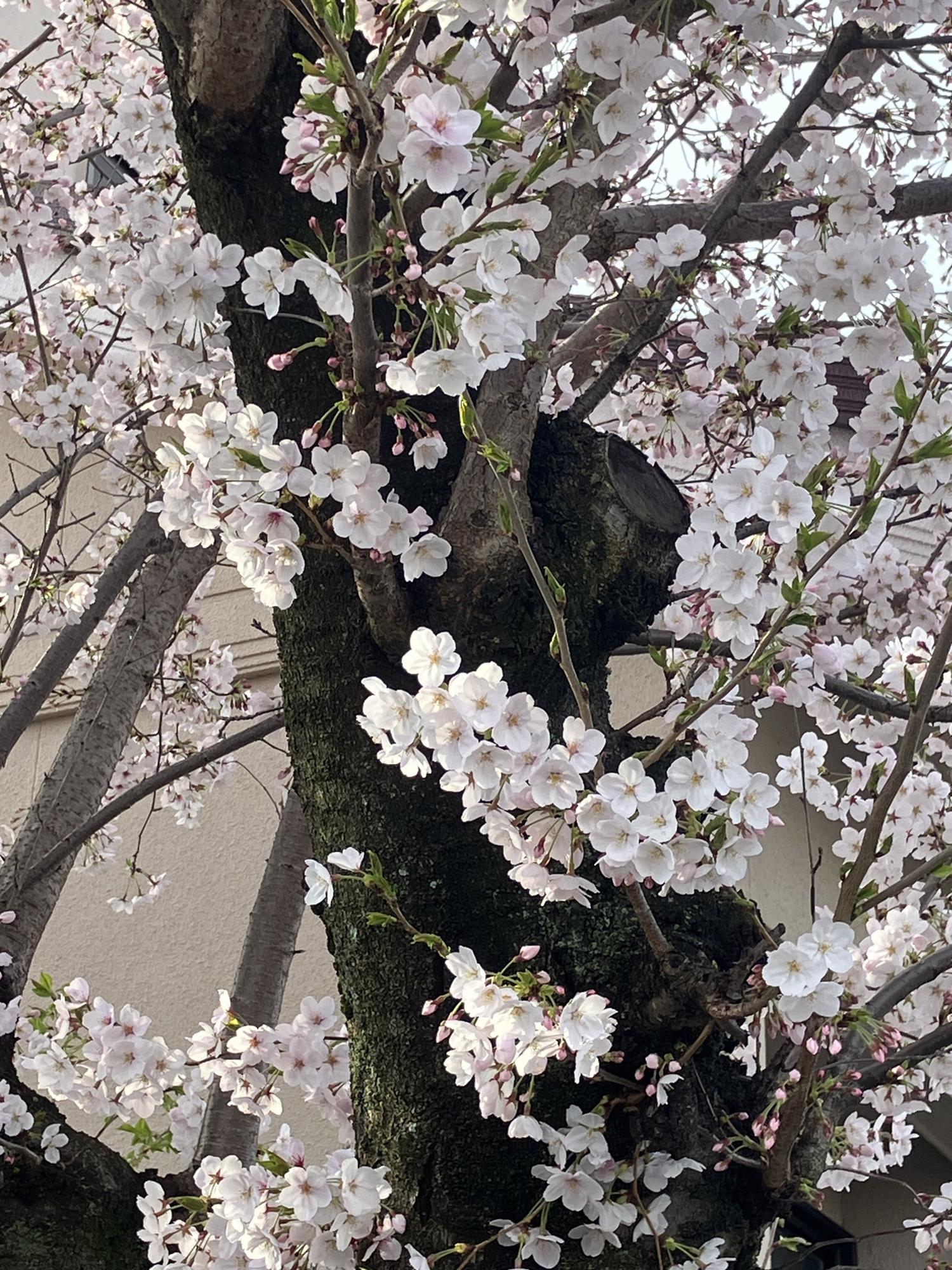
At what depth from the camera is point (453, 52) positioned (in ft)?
4.26

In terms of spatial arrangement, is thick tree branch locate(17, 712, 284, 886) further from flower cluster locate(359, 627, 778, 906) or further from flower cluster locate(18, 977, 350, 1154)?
flower cluster locate(359, 627, 778, 906)

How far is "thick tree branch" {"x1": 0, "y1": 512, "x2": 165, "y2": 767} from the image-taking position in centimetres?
301

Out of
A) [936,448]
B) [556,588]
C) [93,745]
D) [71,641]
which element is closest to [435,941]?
[556,588]

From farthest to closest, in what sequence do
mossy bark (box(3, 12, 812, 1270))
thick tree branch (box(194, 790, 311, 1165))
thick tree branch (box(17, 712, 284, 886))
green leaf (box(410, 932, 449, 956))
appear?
thick tree branch (box(194, 790, 311, 1165)) → thick tree branch (box(17, 712, 284, 886)) → mossy bark (box(3, 12, 812, 1270)) → green leaf (box(410, 932, 449, 956))

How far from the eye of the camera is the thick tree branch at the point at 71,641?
3.01 m

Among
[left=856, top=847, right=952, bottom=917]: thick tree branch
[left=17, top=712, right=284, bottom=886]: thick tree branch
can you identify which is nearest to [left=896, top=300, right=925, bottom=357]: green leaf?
Answer: [left=856, top=847, right=952, bottom=917]: thick tree branch

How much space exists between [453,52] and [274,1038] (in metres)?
1.39

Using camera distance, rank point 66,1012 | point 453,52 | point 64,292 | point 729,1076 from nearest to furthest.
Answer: point 453,52 < point 729,1076 < point 66,1012 < point 64,292

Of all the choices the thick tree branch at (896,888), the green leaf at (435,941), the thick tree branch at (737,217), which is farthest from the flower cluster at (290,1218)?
the thick tree branch at (737,217)

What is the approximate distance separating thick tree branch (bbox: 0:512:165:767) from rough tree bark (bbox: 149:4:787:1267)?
54.6 inches

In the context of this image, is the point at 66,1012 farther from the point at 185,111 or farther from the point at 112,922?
the point at 112,922

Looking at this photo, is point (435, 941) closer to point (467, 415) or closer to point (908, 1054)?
point (467, 415)

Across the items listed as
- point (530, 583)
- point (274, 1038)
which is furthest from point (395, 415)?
point (274, 1038)

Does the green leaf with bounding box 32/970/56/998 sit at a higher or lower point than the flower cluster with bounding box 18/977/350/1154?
higher
